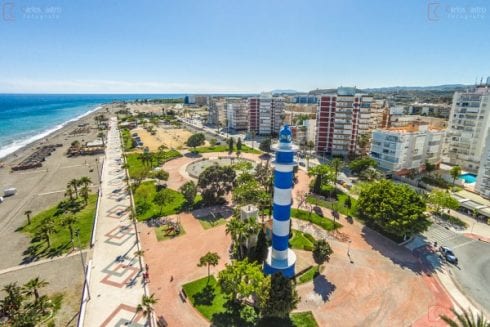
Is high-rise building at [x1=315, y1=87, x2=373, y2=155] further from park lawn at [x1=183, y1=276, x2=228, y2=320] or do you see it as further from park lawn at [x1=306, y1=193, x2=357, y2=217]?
park lawn at [x1=183, y1=276, x2=228, y2=320]

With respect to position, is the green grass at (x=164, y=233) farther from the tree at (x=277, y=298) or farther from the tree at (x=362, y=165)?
the tree at (x=362, y=165)

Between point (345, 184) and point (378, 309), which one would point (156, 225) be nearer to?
point (378, 309)

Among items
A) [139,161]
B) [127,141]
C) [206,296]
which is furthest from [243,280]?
[127,141]

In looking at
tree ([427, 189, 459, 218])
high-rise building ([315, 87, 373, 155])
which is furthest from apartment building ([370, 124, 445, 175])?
tree ([427, 189, 459, 218])

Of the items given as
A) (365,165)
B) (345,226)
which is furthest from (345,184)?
(345,226)

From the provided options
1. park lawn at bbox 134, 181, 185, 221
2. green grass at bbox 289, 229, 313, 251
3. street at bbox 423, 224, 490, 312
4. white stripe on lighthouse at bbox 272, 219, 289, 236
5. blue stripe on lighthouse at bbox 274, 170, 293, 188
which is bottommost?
street at bbox 423, 224, 490, 312

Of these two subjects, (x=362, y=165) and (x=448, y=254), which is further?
(x=362, y=165)

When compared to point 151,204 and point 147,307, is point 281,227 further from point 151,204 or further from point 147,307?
point 151,204

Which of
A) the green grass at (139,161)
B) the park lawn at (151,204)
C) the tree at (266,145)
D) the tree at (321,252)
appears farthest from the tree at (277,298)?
the tree at (266,145)
